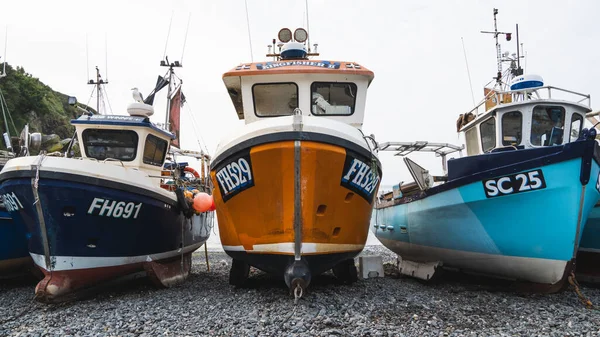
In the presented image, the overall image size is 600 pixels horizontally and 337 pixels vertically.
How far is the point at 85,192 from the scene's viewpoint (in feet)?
18.7

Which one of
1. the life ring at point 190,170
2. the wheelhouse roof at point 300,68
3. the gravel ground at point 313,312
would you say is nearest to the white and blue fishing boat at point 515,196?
the gravel ground at point 313,312

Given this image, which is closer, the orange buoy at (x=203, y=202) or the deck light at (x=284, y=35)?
the orange buoy at (x=203, y=202)

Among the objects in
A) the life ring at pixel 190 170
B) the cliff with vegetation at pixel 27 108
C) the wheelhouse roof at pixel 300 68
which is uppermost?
the cliff with vegetation at pixel 27 108

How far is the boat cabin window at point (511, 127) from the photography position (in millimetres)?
6738

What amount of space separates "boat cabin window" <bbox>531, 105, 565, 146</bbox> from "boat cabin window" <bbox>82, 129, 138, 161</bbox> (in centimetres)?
697

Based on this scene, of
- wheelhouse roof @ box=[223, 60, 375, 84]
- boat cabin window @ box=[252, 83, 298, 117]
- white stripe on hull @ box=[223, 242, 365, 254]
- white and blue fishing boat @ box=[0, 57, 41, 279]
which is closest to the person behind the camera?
white stripe on hull @ box=[223, 242, 365, 254]

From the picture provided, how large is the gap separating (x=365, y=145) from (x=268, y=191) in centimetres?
152

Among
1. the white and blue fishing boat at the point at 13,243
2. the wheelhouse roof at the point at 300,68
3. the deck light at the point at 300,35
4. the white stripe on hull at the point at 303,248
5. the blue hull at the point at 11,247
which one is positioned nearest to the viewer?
the white stripe on hull at the point at 303,248

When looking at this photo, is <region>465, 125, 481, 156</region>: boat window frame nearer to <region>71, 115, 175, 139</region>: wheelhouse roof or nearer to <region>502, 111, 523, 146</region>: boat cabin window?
<region>502, 111, 523, 146</region>: boat cabin window

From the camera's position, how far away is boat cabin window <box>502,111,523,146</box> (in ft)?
22.1

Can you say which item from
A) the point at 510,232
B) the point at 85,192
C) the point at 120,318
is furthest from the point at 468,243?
the point at 85,192

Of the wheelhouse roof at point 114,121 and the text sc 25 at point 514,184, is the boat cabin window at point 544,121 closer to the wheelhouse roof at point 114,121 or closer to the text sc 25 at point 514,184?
the text sc 25 at point 514,184

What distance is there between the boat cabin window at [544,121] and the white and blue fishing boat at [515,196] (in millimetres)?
14

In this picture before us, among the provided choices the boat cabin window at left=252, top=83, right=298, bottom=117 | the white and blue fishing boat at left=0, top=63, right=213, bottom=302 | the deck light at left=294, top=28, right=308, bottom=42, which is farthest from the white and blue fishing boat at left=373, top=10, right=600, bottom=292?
the white and blue fishing boat at left=0, top=63, right=213, bottom=302
